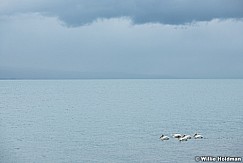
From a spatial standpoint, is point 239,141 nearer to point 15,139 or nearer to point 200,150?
point 200,150

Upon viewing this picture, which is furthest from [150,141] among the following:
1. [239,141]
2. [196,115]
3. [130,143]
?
[196,115]

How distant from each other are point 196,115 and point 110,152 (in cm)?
4443

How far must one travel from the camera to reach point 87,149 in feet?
164

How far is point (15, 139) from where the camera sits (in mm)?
59344

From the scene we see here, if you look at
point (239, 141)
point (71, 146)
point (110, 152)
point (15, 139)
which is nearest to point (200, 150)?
point (239, 141)

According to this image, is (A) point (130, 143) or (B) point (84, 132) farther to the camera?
(B) point (84, 132)

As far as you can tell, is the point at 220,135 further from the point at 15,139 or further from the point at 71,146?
the point at 15,139

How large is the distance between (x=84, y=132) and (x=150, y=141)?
13493 mm

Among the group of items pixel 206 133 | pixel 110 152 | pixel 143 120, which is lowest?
pixel 110 152

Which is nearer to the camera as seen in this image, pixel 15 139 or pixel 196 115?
pixel 15 139

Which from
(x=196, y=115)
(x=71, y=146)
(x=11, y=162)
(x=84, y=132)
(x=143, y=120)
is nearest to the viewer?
(x=11, y=162)

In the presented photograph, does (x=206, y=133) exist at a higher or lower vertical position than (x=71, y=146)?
higher

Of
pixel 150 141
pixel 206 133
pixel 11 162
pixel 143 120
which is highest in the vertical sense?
pixel 143 120

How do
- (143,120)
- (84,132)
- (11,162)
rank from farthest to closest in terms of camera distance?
1. (143,120)
2. (84,132)
3. (11,162)
